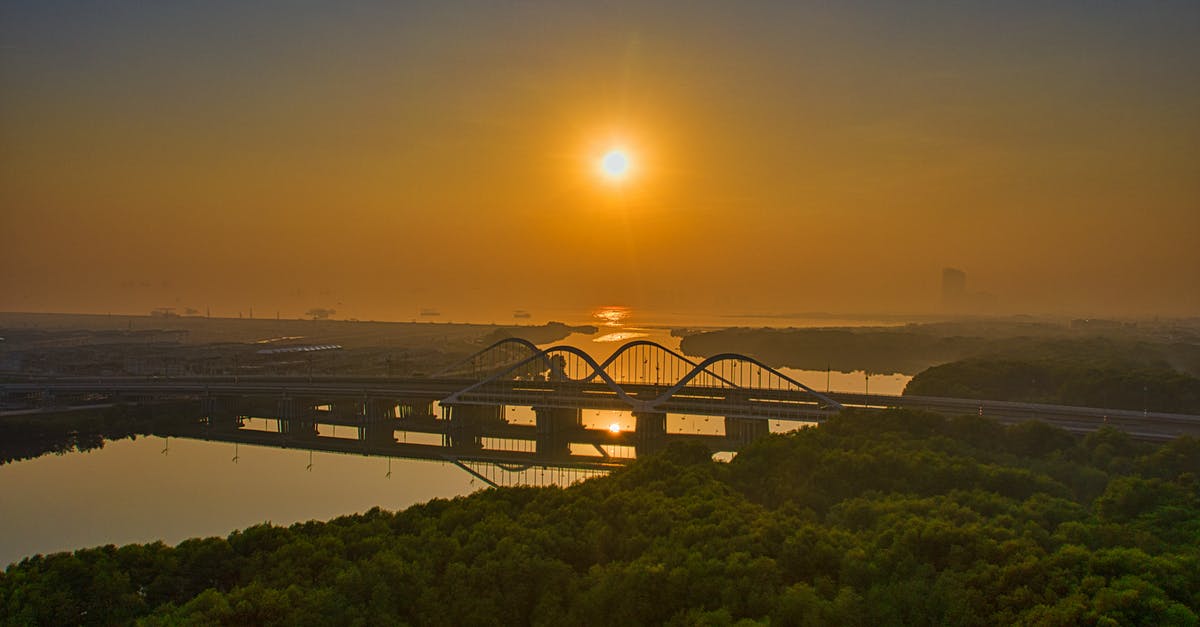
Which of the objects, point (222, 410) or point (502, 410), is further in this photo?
point (502, 410)

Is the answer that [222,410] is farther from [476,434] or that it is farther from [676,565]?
[676,565]

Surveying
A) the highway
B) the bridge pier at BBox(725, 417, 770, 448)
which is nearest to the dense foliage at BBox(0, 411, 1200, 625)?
the highway

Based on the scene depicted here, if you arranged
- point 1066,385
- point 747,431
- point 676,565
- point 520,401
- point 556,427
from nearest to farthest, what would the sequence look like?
1. point 676,565
2. point 747,431
3. point 520,401
4. point 556,427
5. point 1066,385

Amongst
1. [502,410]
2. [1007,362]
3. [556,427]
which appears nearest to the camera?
[556,427]

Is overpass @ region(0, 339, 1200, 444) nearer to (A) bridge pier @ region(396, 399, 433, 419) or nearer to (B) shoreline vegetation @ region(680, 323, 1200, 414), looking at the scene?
(A) bridge pier @ region(396, 399, 433, 419)

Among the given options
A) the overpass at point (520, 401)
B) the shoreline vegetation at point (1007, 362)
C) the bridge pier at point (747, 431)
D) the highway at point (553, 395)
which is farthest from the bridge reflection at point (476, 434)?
the shoreline vegetation at point (1007, 362)

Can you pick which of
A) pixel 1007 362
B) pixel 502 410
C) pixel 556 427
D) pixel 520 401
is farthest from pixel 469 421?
pixel 1007 362

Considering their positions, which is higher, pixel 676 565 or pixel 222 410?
pixel 676 565
